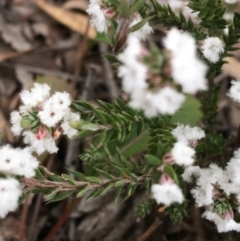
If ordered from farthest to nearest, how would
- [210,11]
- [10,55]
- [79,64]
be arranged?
[10,55] → [79,64] → [210,11]

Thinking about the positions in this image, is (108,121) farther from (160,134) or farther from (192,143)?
(192,143)

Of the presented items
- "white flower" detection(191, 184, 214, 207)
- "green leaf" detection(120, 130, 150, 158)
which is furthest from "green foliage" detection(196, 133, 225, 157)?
"green leaf" detection(120, 130, 150, 158)

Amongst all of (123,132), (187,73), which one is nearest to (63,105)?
(123,132)

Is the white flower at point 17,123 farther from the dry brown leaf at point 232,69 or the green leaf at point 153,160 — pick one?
the dry brown leaf at point 232,69

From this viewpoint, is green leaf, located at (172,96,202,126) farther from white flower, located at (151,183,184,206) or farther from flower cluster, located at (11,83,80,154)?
white flower, located at (151,183,184,206)

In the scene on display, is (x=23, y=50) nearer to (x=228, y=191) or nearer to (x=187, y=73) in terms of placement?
(x=228, y=191)

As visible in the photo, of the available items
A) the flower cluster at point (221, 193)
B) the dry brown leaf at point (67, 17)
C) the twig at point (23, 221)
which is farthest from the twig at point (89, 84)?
the flower cluster at point (221, 193)

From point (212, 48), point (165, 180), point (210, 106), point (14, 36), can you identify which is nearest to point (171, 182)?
point (165, 180)
